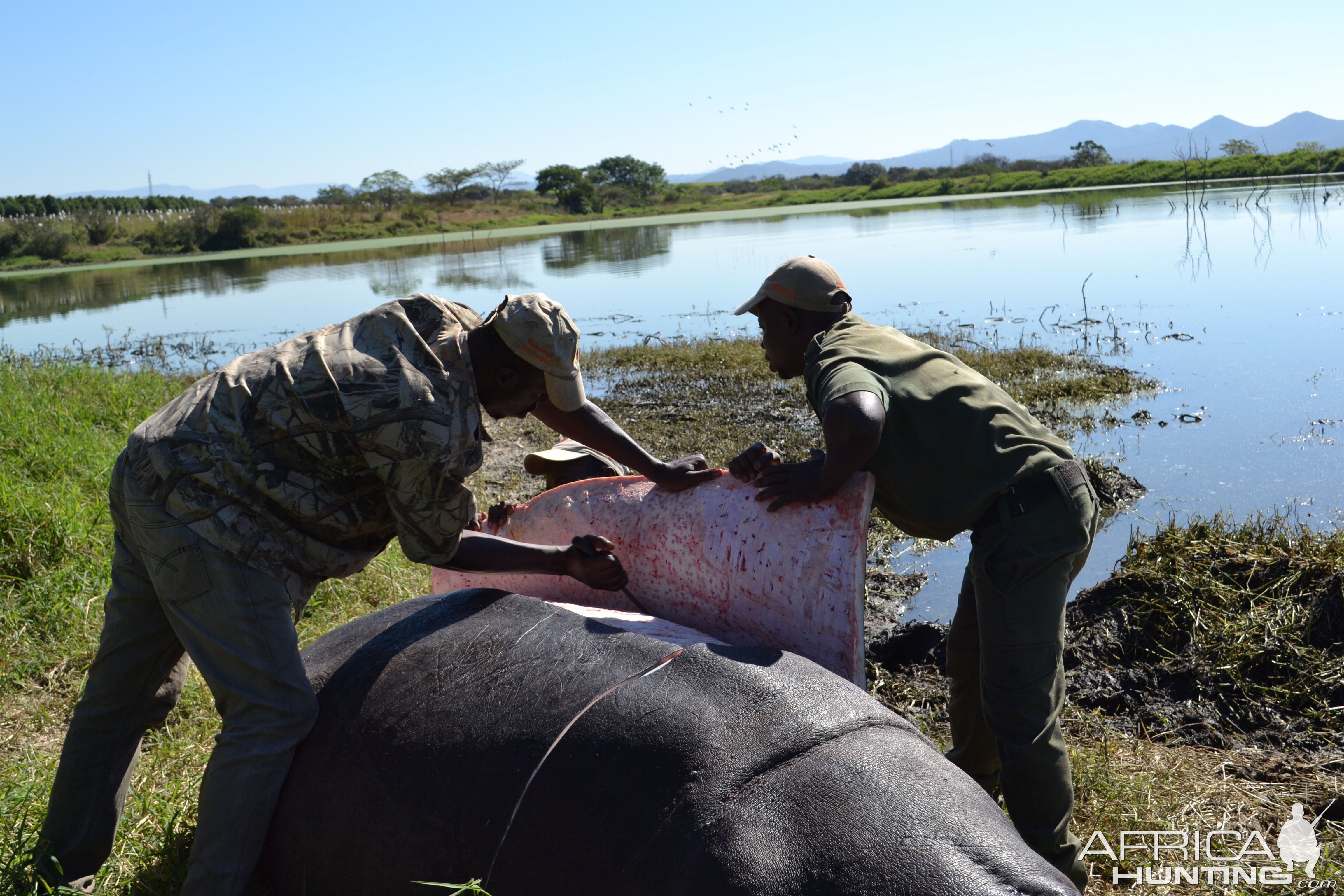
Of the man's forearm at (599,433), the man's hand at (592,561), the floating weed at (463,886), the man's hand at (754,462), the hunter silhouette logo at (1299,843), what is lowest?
the hunter silhouette logo at (1299,843)

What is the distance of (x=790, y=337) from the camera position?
10.9 ft

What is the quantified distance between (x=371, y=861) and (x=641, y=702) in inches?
32.1

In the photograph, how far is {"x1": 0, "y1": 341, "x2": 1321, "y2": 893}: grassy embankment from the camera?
Answer: 11.0ft

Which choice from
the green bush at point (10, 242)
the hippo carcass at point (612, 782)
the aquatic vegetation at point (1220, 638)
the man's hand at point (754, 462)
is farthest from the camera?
the green bush at point (10, 242)

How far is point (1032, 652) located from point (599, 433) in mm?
1489

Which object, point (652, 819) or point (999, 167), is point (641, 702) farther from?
point (999, 167)

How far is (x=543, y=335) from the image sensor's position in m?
2.52

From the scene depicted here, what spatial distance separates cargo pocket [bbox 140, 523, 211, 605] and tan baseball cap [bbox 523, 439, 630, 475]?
150cm

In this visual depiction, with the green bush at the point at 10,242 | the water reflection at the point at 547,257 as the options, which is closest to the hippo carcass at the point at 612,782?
the water reflection at the point at 547,257

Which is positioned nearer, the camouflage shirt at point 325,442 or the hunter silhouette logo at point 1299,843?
the camouflage shirt at point 325,442

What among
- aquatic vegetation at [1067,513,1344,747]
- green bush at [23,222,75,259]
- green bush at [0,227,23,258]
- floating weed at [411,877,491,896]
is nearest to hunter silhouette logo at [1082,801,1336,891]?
aquatic vegetation at [1067,513,1344,747]

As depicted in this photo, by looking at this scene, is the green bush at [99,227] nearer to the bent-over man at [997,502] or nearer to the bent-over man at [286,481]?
the bent-over man at [286,481]

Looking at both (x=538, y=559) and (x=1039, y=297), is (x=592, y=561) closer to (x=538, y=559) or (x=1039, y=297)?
(x=538, y=559)

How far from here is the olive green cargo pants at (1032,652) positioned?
277 cm
